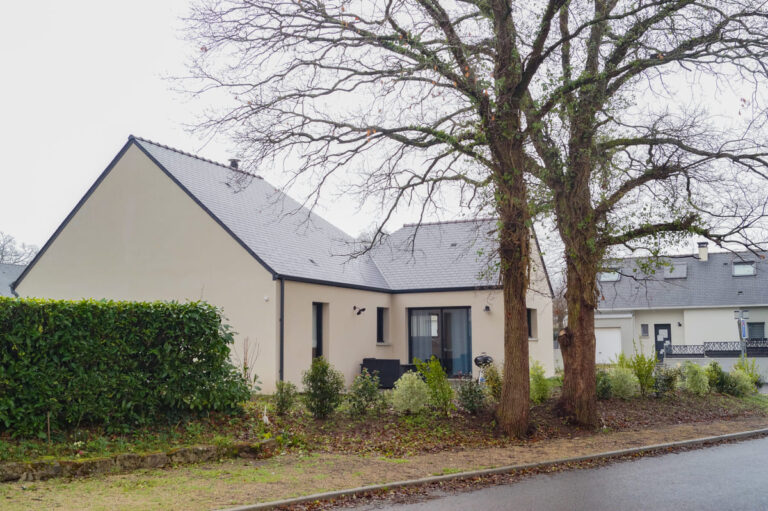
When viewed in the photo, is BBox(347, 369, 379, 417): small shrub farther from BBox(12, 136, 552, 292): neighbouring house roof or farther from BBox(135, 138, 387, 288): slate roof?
BBox(135, 138, 387, 288): slate roof

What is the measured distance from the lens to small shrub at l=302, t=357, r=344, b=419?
39.9 feet

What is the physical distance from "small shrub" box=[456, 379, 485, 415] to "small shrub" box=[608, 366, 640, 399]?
17.2 feet

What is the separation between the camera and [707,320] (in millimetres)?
35906

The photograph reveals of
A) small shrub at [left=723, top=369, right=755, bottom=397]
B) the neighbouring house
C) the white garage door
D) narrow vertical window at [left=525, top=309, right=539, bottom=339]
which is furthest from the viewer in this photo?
the white garage door

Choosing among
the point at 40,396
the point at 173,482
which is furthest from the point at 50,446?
the point at 173,482

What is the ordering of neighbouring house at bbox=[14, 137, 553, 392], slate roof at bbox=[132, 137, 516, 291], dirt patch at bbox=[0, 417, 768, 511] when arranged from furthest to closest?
1. slate roof at bbox=[132, 137, 516, 291]
2. neighbouring house at bbox=[14, 137, 553, 392]
3. dirt patch at bbox=[0, 417, 768, 511]

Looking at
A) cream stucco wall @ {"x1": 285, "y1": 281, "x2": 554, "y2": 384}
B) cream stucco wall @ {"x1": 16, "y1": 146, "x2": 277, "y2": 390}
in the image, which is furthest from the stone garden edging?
cream stucco wall @ {"x1": 285, "y1": 281, "x2": 554, "y2": 384}

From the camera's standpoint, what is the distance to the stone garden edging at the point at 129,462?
8.11 metres

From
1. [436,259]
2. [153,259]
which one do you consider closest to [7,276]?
[153,259]

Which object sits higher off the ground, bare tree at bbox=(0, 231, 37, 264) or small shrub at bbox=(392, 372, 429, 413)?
bare tree at bbox=(0, 231, 37, 264)

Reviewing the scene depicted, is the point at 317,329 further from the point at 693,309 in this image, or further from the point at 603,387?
the point at 693,309

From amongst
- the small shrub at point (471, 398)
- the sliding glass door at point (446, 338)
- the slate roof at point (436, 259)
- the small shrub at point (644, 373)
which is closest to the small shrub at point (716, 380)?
the small shrub at point (644, 373)

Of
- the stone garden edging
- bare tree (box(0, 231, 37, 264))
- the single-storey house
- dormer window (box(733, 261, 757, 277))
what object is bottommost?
the stone garden edging

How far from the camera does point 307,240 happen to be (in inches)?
806
